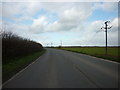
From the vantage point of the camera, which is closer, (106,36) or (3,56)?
(3,56)

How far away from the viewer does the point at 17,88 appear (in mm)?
6332

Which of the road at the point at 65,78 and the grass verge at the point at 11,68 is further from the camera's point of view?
the grass verge at the point at 11,68

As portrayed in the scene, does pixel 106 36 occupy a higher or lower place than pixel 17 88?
higher

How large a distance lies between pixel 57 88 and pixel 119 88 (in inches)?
101

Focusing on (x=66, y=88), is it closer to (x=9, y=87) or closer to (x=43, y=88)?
(x=43, y=88)

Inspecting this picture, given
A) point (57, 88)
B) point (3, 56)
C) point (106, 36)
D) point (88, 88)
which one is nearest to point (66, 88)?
point (57, 88)

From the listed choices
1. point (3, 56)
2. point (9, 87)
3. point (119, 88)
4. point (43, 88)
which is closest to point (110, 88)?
point (119, 88)

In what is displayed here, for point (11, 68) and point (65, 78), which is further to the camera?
point (11, 68)

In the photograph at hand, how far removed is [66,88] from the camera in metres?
6.34

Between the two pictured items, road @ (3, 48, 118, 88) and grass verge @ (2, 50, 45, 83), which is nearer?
road @ (3, 48, 118, 88)

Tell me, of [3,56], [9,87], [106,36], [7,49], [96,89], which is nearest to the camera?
[96,89]

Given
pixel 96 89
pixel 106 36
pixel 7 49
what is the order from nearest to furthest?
pixel 96 89
pixel 7 49
pixel 106 36

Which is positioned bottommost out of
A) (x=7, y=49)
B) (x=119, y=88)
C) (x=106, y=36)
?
(x=119, y=88)

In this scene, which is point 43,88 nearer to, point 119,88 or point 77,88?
point 77,88
